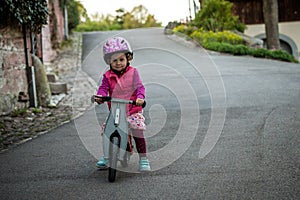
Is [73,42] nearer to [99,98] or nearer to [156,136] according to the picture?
[156,136]

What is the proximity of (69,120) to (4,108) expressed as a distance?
1.25m

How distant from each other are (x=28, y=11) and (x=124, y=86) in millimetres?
6114

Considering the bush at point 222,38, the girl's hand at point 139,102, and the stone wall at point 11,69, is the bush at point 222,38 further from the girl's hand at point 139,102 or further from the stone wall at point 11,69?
the girl's hand at point 139,102

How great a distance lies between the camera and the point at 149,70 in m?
16.3

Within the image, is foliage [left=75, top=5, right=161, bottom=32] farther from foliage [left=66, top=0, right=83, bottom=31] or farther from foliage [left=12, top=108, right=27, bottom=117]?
foliage [left=12, top=108, right=27, bottom=117]

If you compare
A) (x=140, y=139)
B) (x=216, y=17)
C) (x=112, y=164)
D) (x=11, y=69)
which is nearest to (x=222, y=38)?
(x=216, y=17)

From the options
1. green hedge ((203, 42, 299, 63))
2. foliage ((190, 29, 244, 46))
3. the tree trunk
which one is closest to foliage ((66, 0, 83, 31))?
foliage ((190, 29, 244, 46))

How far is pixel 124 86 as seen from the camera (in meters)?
4.84

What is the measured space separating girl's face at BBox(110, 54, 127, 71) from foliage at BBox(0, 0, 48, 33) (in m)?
4.81

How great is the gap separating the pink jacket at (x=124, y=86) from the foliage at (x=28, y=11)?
4.79m

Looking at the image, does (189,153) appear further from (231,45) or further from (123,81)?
(231,45)

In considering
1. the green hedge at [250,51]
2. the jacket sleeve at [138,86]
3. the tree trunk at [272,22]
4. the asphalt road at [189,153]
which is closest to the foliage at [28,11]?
the asphalt road at [189,153]

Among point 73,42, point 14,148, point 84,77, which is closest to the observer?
point 14,148

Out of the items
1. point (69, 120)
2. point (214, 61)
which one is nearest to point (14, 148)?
point (69, 120)
